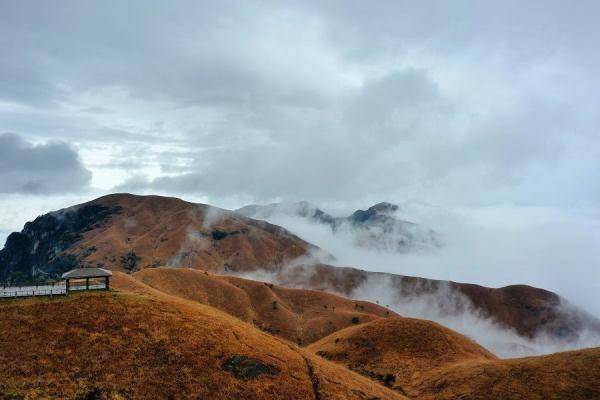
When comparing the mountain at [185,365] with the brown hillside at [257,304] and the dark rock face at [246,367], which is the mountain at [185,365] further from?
the brown hillside at [257,304]

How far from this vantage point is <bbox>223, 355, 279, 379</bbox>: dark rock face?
4450cm

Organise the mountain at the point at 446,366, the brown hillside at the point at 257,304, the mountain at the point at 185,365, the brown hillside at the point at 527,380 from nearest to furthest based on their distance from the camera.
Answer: the mountain at the point at 185,365 → the brown hillside at the point at 527,380 → the mountain at the point at 446,366 → the brown hillside at the point at 257,304

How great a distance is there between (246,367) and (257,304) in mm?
118064

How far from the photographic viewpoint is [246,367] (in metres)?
45.7

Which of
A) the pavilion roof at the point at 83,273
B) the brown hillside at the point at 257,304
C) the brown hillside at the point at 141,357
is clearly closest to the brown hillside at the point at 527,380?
the brown hillside at the point at 141,357

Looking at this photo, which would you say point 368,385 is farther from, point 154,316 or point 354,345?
point 354,345

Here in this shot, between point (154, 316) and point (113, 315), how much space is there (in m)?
4.56

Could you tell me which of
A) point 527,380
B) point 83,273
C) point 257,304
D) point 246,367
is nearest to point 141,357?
point 246,367

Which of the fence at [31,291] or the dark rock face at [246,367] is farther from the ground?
the fence at [31,291]

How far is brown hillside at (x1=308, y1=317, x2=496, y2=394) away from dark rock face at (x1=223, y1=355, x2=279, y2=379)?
112 feet

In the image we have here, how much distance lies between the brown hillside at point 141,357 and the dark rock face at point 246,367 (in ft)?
0.34

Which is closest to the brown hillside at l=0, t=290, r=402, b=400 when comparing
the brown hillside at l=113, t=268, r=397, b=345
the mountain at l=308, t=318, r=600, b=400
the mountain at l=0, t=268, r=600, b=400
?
the mountain at l=0, t=268, r=600, b=400

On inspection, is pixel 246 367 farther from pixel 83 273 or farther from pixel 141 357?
pixel 83 273

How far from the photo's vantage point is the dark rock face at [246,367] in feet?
146
